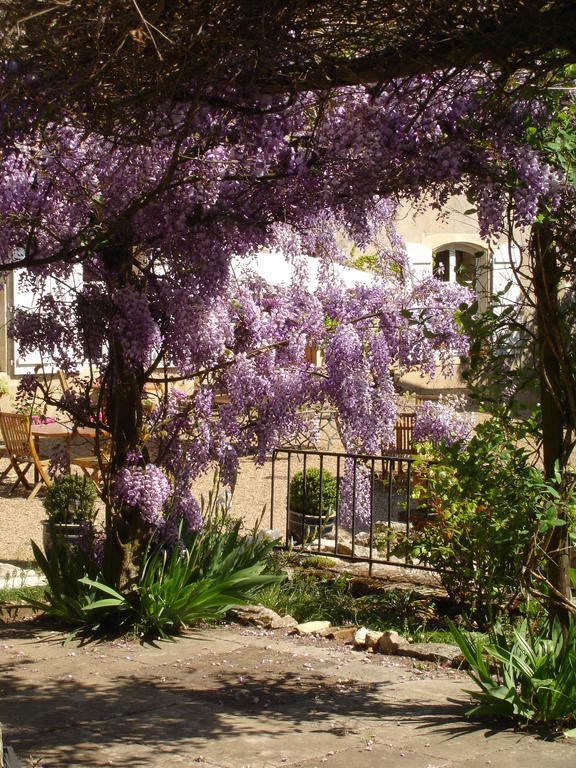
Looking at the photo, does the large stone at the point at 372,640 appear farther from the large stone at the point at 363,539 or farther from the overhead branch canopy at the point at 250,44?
the large stone at the point at 363,539

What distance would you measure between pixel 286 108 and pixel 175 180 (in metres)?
1.10

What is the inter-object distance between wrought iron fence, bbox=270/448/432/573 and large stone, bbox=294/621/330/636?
2.53 ft

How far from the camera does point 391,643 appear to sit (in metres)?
5.75

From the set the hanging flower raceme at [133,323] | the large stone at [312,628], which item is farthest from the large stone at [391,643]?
the hanging flower raceme at [133,323]

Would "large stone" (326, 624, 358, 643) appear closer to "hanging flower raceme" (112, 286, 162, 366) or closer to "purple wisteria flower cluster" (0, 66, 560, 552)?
"purple wisteria flower cluster" (0, 66, 560, 552)

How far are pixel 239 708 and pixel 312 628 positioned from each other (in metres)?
1.54

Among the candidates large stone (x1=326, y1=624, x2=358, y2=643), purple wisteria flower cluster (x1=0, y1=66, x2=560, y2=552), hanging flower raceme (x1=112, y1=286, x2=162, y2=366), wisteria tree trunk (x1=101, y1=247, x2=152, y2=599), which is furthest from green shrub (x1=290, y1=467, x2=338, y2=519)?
hanging flower raceme (x1=112, y1=286, x2=162, y2=366)

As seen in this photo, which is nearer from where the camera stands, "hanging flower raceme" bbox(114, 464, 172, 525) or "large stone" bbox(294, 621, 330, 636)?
"hanging flower raceme" bbox(114, 464, 172, 525)

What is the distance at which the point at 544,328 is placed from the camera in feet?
14.6

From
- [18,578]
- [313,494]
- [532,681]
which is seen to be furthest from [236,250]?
[313,494]

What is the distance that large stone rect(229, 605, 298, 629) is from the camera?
6391 millimetres

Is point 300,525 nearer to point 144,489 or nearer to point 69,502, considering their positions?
point 69,502

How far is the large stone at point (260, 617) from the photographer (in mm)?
6391

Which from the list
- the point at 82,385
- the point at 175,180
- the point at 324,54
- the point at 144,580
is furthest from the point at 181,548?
the point at 324,54
